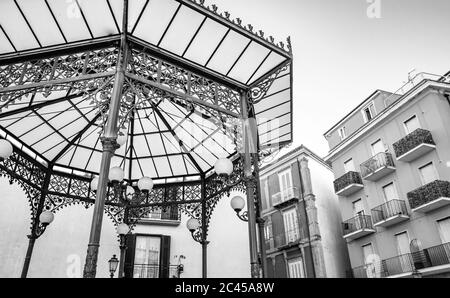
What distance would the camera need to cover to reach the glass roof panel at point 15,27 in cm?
575

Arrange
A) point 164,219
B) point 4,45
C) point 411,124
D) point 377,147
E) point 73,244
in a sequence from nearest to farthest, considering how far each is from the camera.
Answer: point 4,45 → point 73,244 → point 411,124 → point 164,219 → point 377,147

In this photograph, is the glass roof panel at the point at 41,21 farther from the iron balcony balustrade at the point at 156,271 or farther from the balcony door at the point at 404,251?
the balcony door at the point at 404,251

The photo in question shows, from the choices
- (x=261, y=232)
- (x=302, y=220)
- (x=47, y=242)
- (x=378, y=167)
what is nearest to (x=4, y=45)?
(x=261, y=232)

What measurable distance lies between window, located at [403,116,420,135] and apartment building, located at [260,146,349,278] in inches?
296

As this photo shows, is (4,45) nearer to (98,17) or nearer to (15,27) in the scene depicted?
(15,27)

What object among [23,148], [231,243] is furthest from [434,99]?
[23,148]

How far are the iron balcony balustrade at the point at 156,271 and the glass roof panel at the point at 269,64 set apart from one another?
36.5 feet

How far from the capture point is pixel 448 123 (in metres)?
17.0

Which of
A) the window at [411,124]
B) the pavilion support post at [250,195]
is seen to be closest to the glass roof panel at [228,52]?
the pavilion support post at [250,195]

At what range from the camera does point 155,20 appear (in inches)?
239

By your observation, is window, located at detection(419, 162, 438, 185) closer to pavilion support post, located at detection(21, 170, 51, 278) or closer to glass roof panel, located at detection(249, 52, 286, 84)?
glass roof panel, located at detection(249, 52, 286, 84)

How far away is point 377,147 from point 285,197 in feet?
24.9
